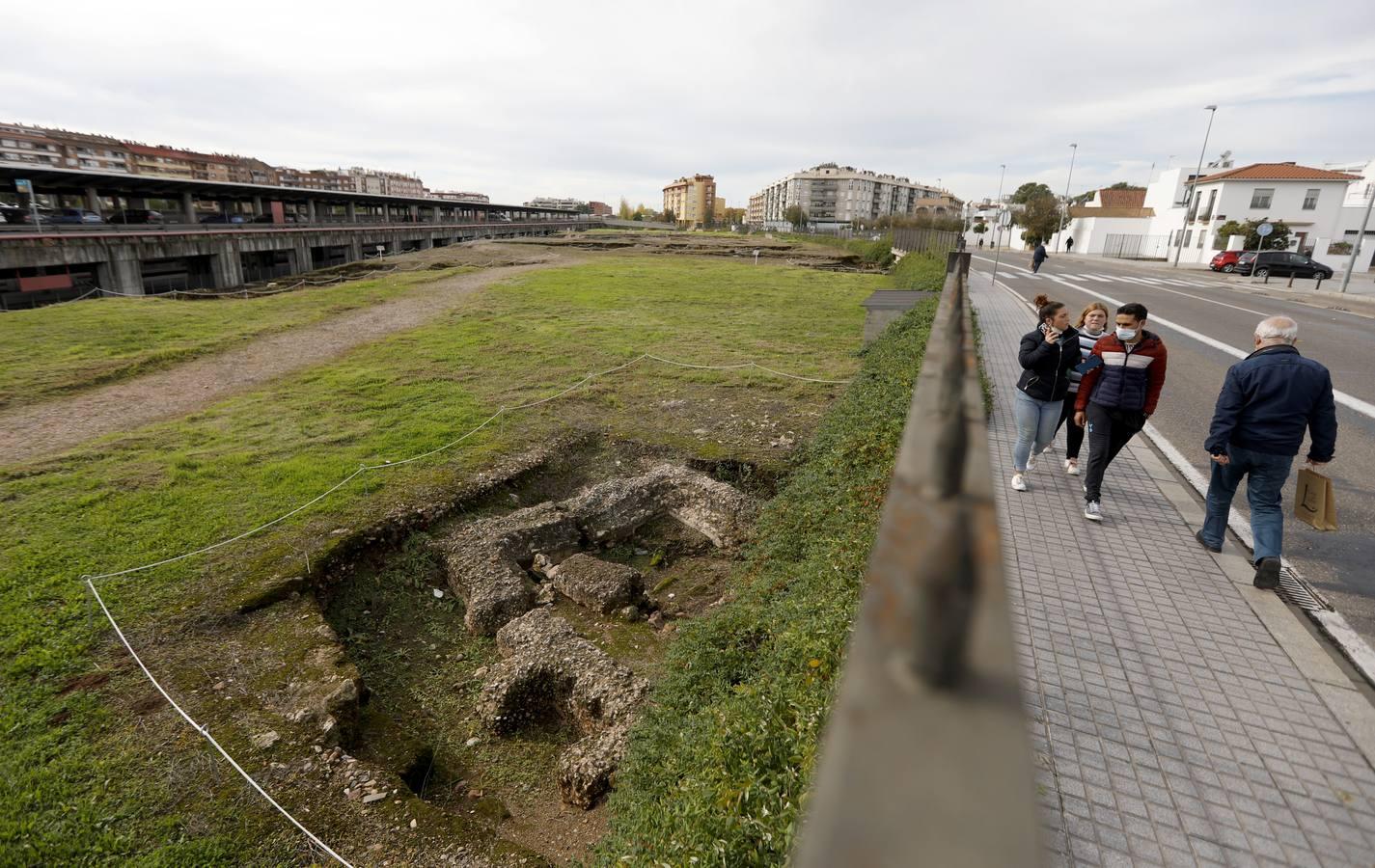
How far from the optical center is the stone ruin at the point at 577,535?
6.88 m

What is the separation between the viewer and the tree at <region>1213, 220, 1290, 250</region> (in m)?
42.4

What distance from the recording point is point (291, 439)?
33.4ft

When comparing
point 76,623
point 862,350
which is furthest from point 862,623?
point 862,350

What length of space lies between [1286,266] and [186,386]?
46644 millimetres

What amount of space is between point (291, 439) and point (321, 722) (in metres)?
→ 6.55

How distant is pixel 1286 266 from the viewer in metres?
33.8

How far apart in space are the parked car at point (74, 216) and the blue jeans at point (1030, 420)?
41598 millimetres

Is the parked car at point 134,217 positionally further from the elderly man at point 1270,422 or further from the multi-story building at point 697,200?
the multi-story building at point 697,200

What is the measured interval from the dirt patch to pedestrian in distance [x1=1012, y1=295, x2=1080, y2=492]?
42.7 feet

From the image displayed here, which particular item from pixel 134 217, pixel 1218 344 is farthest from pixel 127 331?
pixel 134 217

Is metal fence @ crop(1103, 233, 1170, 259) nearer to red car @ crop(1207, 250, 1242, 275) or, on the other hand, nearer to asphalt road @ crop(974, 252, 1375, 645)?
red car @ crop(1207, 250, 1242, 275)

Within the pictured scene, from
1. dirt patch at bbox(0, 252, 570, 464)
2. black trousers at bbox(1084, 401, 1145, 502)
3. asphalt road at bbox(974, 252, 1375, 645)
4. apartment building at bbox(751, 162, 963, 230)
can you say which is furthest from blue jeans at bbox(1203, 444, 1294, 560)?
apartment building at bbox(751, 162, 963, 230)

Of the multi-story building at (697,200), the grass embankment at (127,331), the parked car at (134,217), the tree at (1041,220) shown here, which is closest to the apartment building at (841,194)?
the multi-story building at (697,200)

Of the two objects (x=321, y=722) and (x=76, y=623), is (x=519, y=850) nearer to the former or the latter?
(x=321, y=722)
